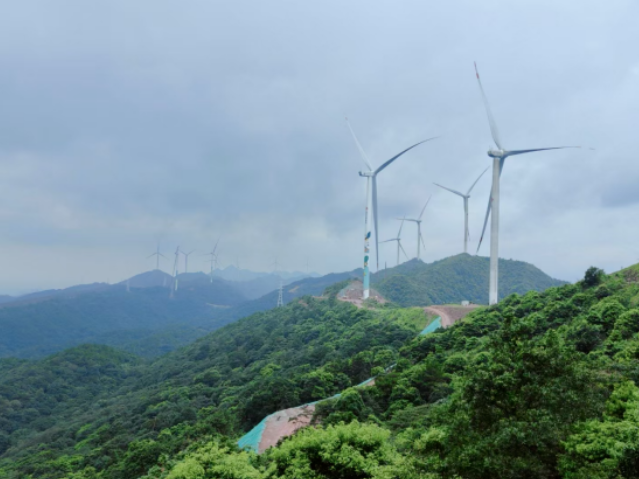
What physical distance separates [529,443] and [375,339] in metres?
32.6

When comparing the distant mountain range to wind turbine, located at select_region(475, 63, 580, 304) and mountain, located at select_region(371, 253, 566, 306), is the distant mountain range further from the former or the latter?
wind turbine, located at select_region(475, 63, 580, 304)

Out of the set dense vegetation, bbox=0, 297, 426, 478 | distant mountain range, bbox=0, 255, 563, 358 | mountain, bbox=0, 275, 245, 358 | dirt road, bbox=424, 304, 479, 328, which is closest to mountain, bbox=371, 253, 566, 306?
distant mountain range, bbox=0, 255, 563, 358

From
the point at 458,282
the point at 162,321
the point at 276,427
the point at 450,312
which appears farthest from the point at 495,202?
the point at 162,321

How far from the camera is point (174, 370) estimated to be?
2584 inches

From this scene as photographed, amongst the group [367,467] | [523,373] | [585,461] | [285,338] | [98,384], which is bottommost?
[98,384]

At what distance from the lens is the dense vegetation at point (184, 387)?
28795 millimetres

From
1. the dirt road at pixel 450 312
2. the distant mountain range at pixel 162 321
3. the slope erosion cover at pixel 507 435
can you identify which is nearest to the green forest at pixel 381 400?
the slope erosion cover at pixel 507 435

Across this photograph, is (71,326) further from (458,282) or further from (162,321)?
(458,282)

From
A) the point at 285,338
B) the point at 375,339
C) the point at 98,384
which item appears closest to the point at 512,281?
the point at 285,338

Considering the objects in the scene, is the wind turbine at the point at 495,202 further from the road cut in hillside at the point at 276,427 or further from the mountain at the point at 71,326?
the mountain at the point at 71,326

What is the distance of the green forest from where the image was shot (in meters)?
9.95

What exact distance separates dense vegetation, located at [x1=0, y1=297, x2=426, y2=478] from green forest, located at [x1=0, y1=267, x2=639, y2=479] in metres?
0.20

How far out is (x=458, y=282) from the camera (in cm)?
10344

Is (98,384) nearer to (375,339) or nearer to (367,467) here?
(375,339)
